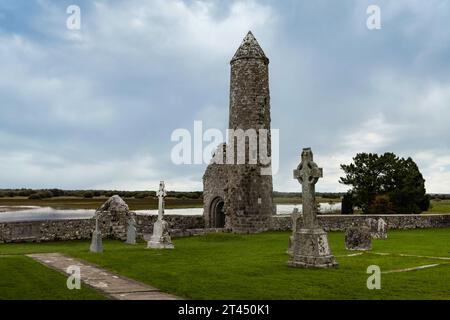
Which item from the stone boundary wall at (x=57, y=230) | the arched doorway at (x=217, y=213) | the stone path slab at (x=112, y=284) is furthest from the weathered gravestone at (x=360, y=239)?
the arched doorway at (x=217, y=213)

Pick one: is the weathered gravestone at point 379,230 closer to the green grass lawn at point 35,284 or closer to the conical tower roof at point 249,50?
the conical tower roof at point 249,50

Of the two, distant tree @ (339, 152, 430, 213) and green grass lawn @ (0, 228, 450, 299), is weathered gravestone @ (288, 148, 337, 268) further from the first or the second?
distant tree @ (339, 152, 430, 213)

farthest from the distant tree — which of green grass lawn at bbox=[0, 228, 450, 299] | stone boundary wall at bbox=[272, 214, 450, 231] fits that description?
green grass lawn at bbox=[0, 228, 450, 299]

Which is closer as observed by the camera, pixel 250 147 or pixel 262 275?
pixel 262 275

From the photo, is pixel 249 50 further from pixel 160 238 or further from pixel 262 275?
pixel 262 275

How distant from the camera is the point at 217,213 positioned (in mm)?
30094

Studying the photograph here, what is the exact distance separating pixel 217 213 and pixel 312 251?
61.7 feet

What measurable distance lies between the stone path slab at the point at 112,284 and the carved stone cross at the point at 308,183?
15.5ft

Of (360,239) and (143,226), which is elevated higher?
(360,239)

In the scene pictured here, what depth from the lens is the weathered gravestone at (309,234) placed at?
37.6 feet

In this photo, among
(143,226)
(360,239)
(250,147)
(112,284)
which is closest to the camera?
(112,284)

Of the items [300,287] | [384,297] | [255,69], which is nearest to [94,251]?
[300,287]

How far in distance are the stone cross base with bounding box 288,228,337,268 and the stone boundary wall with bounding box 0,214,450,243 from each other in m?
9.48
